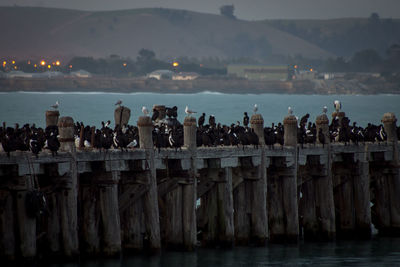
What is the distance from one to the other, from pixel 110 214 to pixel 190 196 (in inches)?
119

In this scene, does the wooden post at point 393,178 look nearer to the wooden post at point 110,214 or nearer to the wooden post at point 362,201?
the wooden post at point 362,201

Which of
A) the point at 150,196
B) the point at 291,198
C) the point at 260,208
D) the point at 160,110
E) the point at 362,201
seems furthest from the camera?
the point at 160,110

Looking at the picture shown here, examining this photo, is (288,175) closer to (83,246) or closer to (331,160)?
(331,160)

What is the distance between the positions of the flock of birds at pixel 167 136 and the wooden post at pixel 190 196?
0.92ft

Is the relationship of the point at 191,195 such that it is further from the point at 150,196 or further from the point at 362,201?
the point at 362,201

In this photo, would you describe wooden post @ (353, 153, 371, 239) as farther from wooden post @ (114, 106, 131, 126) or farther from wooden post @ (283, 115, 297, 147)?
wooden post @ (114, 106, 131, 126)

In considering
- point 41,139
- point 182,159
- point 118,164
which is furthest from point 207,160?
point 41,139

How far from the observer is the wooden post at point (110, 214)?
3159cm

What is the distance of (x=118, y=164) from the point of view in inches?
1271

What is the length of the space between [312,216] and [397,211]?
3418 millimetres

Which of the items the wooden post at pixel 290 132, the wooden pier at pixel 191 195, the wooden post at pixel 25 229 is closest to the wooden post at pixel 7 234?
the wooden pier at pixel 191 195

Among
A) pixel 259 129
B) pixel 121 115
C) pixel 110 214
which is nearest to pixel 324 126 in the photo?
pixel 259 129

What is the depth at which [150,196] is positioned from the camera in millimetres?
32812

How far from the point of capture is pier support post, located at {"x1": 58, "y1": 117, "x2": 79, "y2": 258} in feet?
99.5
